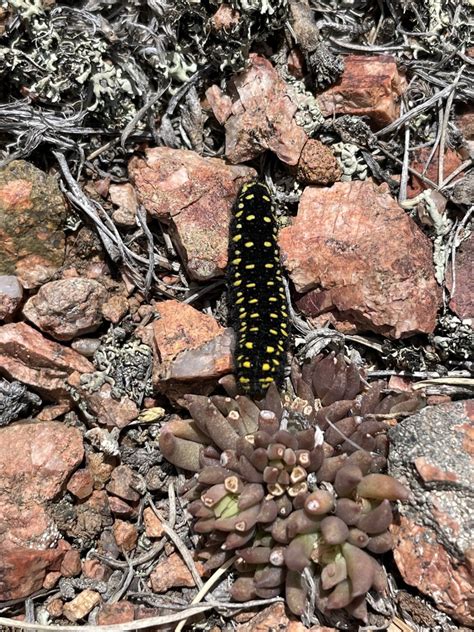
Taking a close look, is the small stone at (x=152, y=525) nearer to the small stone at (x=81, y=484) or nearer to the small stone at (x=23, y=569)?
the small stone at (x=81, y=484)

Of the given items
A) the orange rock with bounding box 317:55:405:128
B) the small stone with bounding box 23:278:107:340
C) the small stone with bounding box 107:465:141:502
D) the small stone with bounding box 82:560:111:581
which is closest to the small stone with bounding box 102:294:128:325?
the small stone with bounding box 23:278:107:340

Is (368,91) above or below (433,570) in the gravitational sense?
above

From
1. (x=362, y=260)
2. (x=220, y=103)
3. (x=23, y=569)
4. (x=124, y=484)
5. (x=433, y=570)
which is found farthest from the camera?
(x=220, y=103)

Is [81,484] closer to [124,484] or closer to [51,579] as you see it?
[124,484]

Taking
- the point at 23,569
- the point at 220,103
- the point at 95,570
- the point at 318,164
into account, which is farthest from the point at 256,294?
the point at 23,569

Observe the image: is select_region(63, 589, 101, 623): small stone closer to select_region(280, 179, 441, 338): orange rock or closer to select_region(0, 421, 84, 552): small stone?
select_region(0, 421, 84, 552): small stone

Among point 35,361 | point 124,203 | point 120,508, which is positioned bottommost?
point 120,508

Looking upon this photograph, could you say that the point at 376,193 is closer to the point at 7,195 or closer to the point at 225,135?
the point at 225,135

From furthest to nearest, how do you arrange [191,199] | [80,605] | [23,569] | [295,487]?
[191,199] < [80,605] < [23,569] < [295,487]
